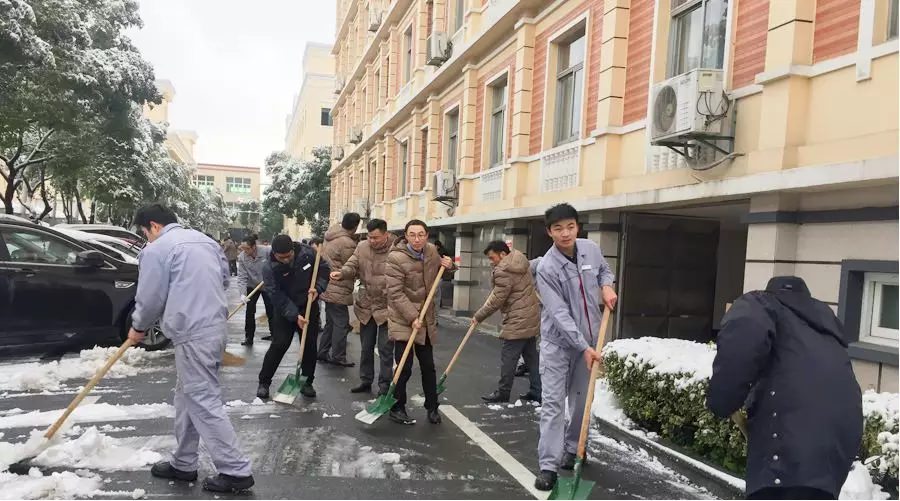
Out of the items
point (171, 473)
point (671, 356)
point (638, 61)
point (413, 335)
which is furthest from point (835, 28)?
point (171, 473)

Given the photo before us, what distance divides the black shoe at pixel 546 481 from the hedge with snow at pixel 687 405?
1.18m

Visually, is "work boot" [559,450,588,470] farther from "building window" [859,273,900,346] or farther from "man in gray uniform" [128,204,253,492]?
"building window" [859,273,900,346]

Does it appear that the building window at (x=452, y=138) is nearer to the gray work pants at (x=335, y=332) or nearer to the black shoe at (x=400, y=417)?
the gray work pants at (x=335, y=332)

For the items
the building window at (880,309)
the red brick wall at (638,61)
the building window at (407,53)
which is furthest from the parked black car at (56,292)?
the building window at (407,53)

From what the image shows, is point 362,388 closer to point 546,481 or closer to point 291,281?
point 291,281

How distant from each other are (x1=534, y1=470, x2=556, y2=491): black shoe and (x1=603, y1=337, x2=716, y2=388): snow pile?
1.32 metres

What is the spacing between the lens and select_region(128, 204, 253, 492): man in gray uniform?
12.0 feet

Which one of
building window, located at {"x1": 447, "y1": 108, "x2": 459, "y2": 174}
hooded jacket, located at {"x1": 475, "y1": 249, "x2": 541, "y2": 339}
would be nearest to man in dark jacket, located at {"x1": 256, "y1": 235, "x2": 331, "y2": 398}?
hooded jacket, located at {"x1": 475, "y1": 249, "x2": 541, "y2": 339}

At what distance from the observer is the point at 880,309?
507 centimetres

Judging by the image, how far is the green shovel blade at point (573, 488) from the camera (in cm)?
358

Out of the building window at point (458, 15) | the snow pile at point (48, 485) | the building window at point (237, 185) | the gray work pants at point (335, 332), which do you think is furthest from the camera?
the building window at point (237, 185)

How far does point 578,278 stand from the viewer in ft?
13.3

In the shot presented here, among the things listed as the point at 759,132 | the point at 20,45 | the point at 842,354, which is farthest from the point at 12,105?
the point at 842,354

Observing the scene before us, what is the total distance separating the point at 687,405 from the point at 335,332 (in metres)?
4.40
